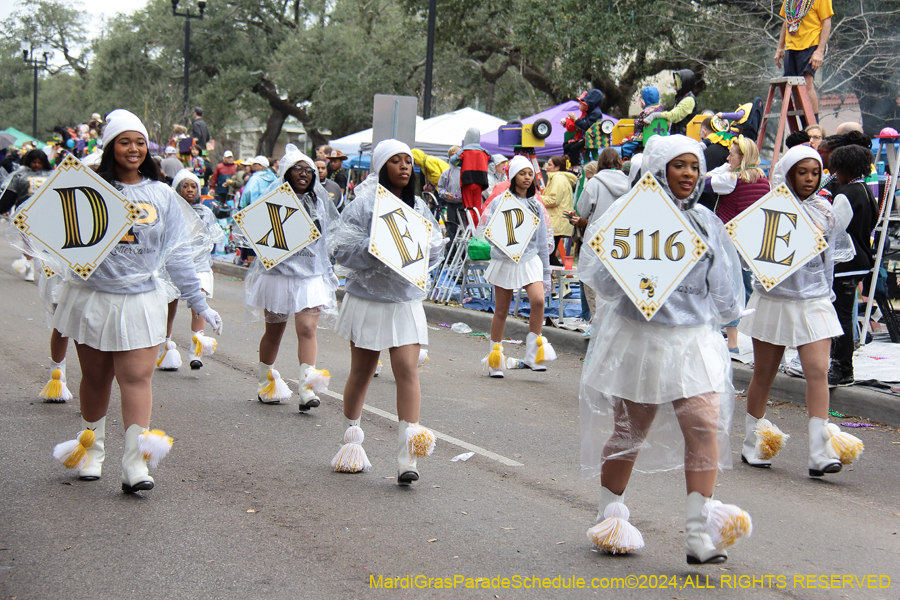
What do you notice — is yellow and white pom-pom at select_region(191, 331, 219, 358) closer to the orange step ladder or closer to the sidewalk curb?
the sidewalk curb

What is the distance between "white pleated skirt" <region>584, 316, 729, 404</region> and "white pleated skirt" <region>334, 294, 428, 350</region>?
50.2 inches

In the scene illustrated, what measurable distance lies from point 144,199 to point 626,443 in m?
2.78

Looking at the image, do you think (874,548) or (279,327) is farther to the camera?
(279,327)

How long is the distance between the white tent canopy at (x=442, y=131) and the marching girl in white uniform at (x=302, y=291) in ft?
38.9

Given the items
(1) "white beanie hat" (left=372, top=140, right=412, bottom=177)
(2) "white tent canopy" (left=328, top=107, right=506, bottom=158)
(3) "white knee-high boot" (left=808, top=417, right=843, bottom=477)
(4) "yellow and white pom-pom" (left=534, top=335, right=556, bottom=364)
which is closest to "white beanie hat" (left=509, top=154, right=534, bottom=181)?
(4) "yellow and white pom-pom" (left=534, top=335, right=556, bottom=364)

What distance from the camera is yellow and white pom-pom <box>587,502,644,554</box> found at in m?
4.09

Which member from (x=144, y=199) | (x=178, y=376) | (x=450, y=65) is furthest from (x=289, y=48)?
(x=144, y=199)

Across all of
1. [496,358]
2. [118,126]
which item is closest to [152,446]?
[118,126]

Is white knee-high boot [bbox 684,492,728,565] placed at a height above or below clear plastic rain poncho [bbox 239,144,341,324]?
below

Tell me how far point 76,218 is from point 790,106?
8.68m

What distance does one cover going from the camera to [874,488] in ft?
18.2

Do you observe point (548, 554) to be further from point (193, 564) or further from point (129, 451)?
point (129, 451)

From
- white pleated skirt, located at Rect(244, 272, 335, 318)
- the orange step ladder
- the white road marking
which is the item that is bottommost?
the white road marking

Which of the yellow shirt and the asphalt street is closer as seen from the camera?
the asphalt street
